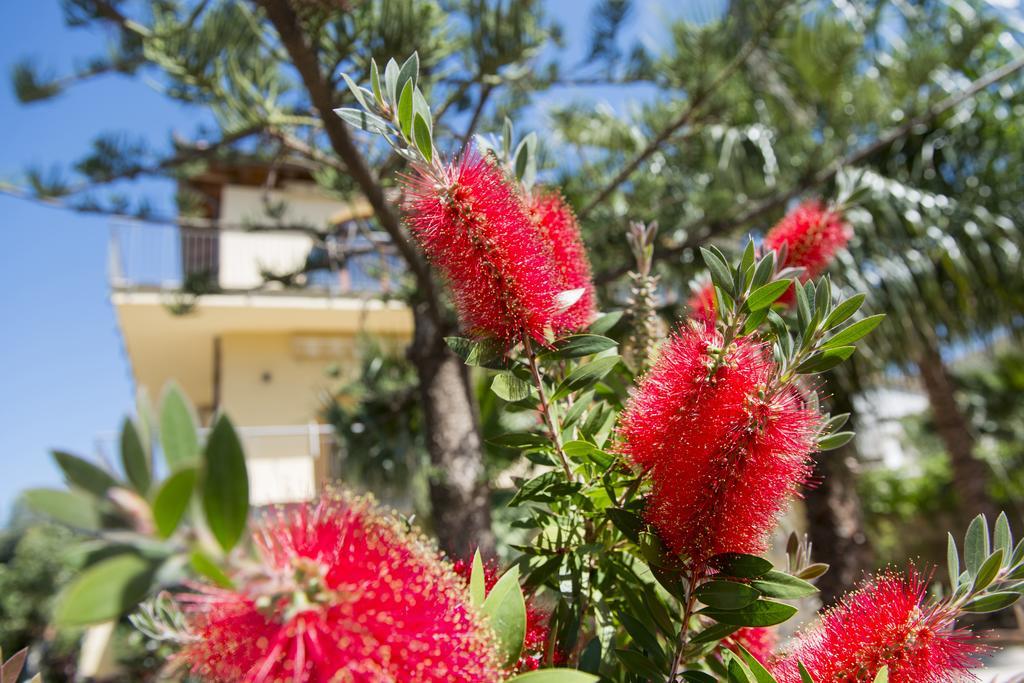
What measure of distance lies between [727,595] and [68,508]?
0.55 meters

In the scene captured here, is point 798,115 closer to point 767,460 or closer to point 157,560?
point 767,460

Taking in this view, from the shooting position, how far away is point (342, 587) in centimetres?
47

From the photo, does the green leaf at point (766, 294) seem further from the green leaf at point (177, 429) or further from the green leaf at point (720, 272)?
the green leaf at point (177, 429)

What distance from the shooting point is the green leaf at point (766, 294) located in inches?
26.3

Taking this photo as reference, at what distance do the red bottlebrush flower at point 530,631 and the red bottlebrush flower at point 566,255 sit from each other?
0.93 feet

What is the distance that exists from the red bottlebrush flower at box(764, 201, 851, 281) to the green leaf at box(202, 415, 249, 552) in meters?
0.86

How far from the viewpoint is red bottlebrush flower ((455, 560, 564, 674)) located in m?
0.72

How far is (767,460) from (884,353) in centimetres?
442

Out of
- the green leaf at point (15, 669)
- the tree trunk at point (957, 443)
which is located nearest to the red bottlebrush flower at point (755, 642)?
the green leaf at point (15, 669)

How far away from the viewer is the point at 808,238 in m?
1.07

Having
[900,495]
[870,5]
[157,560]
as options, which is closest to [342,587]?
[157,560]

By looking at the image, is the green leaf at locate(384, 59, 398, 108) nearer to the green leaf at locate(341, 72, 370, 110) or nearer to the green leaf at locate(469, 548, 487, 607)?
the green leaf at locate(341, 72, 370, 110)

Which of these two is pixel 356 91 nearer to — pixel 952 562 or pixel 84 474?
pixel 84 474

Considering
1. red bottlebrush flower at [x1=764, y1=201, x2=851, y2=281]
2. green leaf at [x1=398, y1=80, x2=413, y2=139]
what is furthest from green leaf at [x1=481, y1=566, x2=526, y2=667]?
red bottlebrush flower at [x1=764, y1=201, x2=851, y2=281]
